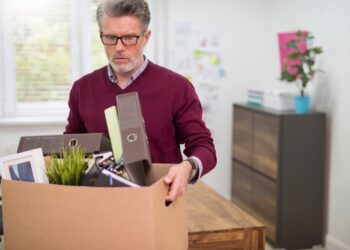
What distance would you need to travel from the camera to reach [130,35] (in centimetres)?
155

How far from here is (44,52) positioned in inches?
178

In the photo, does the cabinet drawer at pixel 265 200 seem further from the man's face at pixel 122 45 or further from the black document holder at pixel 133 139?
the black document holder at pixel 133 139

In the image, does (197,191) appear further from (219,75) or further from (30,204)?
(219,75)

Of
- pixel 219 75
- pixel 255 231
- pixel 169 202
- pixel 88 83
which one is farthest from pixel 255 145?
pixel 169 202

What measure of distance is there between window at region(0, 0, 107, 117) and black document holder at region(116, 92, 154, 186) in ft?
11.5

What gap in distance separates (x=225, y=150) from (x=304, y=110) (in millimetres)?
1161

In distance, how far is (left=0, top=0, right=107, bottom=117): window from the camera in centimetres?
439

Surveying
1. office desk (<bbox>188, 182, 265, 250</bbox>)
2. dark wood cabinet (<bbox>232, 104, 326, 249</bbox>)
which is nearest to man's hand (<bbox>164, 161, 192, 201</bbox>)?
office desk (<bbox>188, 182, 265, 250</bbox>)

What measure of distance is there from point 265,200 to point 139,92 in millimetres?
2563

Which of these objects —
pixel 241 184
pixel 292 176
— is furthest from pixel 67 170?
pixel 241 184

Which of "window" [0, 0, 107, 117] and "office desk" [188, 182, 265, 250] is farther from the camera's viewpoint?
"window" [0, 0, 107, 117]

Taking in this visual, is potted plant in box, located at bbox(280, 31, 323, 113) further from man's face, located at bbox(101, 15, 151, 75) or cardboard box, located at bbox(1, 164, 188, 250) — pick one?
cardboard box, located at bbox(1, 164, 188, 250)

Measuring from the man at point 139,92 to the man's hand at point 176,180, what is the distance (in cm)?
25

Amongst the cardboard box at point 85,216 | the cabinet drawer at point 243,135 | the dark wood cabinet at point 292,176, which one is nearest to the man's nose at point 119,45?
the cardboard box at point 85,216
